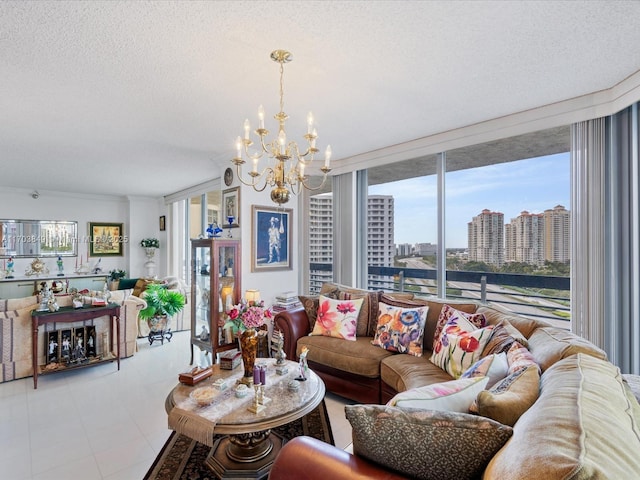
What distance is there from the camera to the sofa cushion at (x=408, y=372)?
219 centimetres

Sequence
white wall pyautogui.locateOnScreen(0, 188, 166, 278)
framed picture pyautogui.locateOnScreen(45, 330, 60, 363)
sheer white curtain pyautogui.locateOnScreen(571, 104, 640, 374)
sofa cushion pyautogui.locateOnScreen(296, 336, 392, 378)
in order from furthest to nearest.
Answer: white wall pyautogui.locateOnScreen(0, 188, 166, 278) → framed picture pyautogui.locateOnScreen(45, 330, 60, 363) → sofa cushion pyautogui.locateOnScreen(296, 336, 392, 378) → sheer white curtain pyautogui.locateOnScreen(571, 104, 640, 374)

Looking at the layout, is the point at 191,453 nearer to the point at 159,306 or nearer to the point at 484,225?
Result: the point at 159,306

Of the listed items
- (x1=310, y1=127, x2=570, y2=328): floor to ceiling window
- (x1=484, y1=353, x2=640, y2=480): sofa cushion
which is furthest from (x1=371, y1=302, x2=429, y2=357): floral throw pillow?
(x1=484, y1=353, x2=640, y2=480): sofa cushion

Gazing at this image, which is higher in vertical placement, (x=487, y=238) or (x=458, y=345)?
(x=487, y=238)

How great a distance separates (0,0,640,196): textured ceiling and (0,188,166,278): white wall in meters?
3.99

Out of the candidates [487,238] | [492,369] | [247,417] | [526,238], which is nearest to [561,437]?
[492,369]

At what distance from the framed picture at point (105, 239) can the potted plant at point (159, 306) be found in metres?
3.32

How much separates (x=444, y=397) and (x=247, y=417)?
3.55 feet

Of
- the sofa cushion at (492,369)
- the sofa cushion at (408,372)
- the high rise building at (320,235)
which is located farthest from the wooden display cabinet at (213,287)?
the sofa cushion at (492,369)

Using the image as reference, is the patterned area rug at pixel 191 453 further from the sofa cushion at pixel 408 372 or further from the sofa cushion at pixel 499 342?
the sofa cushion at pixel 499 342

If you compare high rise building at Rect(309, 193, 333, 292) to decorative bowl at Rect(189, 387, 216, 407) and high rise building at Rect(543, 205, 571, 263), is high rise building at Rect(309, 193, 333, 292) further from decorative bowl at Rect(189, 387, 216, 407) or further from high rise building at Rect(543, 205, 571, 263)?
decorative bowl at Rect(189, 387, 216, 407)

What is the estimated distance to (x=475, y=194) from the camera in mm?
3475

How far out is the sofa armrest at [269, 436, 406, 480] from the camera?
3.06 feet

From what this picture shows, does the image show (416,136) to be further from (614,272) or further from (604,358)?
(604,358)
